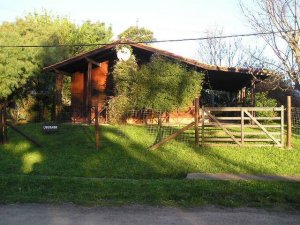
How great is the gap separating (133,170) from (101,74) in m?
13.9

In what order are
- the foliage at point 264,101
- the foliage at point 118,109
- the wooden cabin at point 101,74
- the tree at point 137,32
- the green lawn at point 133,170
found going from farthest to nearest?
the tree at point 137,32, the foliage at point 264,101, the wooden cabin at point 101,74, the foliage at point 118,109, the green lawn at point 133,170

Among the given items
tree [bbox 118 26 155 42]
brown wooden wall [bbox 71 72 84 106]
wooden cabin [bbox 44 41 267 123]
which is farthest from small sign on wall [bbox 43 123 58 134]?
tree [bbox 118 26 155 42]

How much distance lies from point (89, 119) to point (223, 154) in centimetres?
1068

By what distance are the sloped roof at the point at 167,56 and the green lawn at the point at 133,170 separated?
174 inches

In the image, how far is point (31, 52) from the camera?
96.3 feet

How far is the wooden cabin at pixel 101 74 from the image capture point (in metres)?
22.0

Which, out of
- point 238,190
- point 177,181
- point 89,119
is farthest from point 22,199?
point 89,119

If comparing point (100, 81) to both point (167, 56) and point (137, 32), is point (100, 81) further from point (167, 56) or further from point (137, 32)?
point (137, 32)

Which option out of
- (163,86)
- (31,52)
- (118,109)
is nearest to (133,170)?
(163,86)

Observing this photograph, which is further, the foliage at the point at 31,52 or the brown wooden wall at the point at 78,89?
the foliage at the point at 31,52

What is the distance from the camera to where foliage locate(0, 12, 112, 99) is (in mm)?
28172

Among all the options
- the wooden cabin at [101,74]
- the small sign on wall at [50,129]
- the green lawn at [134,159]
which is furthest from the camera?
the wooden cabin at [101,74]

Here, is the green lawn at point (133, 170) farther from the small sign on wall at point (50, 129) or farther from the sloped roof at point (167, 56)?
the sloped roof at point (167, 56)

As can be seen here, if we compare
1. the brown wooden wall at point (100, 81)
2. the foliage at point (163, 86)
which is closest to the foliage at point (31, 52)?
the brown wooden wall at point (100, 81)
